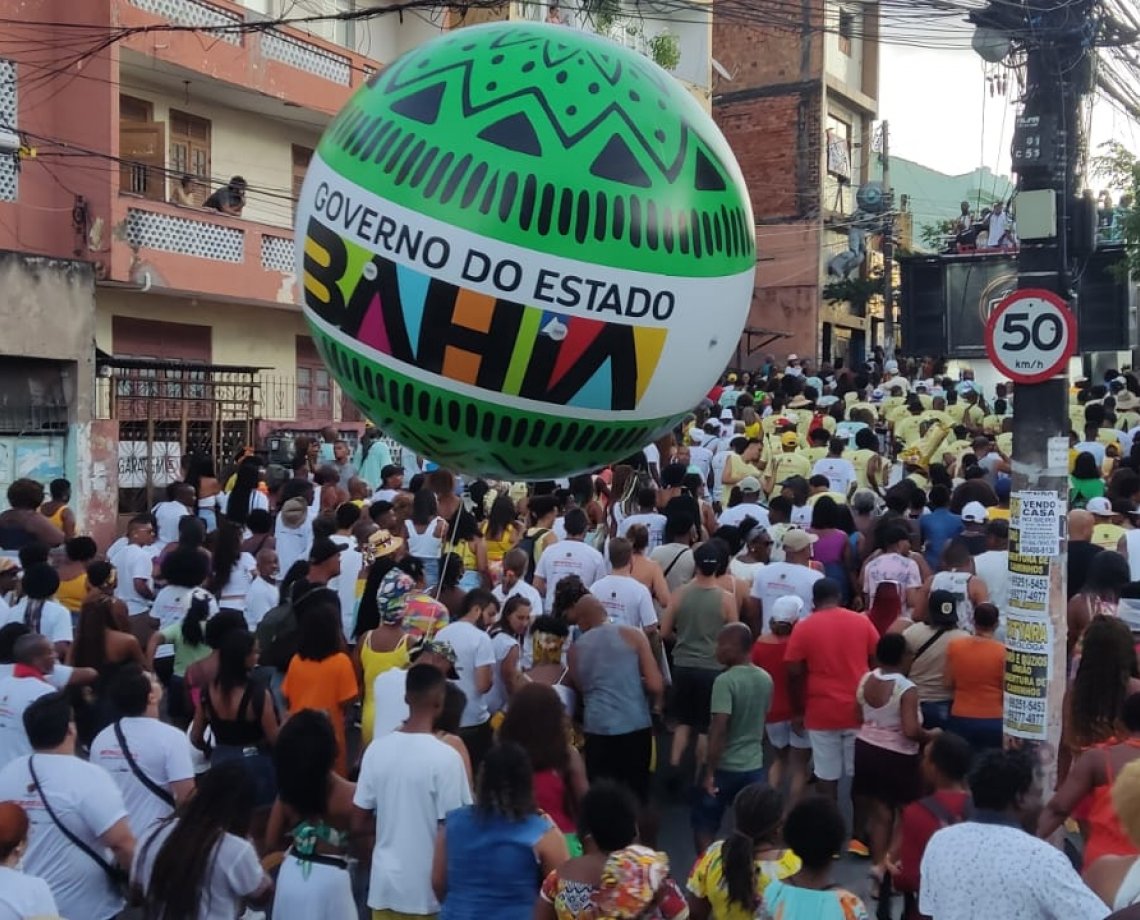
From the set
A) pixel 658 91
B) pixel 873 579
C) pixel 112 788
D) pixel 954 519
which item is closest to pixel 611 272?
pixel 658 91

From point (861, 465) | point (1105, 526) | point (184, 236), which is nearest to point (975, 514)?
point (1105, 526)

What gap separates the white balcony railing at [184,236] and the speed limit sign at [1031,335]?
1344cm

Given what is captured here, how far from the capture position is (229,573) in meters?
7.77

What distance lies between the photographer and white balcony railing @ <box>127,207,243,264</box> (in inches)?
679

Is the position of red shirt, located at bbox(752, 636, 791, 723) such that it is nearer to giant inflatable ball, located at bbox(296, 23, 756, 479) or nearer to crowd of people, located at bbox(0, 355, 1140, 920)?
crowd of people, located at bbox(0, 355, 1140, 920)

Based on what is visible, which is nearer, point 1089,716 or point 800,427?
point 1089,716

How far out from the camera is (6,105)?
16031 millimetres

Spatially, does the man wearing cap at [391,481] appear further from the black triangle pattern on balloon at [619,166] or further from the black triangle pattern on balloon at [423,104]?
the black triangle pattern on balloon at [619,166]

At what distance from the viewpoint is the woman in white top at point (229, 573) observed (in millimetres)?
7691

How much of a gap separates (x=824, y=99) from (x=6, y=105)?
22536 mm

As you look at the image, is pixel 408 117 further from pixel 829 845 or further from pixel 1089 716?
pixel 1089 716

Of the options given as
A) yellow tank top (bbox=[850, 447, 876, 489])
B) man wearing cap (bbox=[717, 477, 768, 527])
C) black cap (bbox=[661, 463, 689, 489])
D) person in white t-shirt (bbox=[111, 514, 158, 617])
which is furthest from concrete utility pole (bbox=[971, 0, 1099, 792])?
person in white t-shirt (bbox=[111, 514, 158, 617])

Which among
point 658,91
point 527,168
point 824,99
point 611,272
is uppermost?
point 824,99

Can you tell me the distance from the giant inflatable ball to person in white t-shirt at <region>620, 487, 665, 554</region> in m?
5.03
